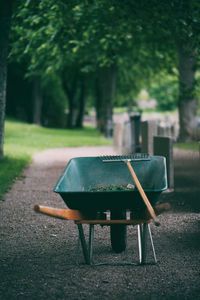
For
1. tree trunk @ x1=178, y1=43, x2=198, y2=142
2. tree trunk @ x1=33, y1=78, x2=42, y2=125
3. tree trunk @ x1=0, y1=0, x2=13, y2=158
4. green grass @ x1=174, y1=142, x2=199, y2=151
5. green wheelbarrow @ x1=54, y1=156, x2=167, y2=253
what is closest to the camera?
green wheelbarrow @ x1=54, y1=156, x2=167, y2=253

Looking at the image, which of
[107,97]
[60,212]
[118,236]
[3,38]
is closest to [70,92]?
[107,97]

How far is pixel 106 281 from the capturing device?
169 inches

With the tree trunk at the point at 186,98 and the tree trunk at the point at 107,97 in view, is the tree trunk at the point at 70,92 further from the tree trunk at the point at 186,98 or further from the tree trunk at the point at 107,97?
the tree trunk at the point at 186,98

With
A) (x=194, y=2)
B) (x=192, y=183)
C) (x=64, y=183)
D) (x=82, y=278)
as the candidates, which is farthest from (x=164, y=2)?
(x=82, y=278)

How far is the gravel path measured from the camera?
4.07 metres

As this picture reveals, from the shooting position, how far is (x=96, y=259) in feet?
16.5

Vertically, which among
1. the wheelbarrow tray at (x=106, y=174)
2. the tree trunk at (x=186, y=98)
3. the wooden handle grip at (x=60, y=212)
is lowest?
the wooden handle grip at (x=60, y=212)

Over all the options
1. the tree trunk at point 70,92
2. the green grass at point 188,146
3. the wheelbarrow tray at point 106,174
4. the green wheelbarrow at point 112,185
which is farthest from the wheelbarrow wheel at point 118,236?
the tree trunk at point 70,92

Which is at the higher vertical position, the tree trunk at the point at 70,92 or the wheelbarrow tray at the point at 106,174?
the tree trunk at the point at 70,92

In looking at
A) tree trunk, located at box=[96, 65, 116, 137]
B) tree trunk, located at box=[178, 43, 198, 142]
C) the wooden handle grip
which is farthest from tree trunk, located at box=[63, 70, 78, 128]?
the wooden handle grip

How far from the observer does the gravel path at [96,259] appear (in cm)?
407

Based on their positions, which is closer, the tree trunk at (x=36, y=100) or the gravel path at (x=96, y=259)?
the gravel path at (x=96, y=259)

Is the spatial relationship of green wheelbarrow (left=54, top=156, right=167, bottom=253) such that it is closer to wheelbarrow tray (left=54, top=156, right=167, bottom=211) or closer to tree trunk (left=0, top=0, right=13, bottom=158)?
wheelbarrow tray (left=54, top=156, right=167, bottom=211)

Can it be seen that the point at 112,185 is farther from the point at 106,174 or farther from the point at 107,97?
the point at 107,97
